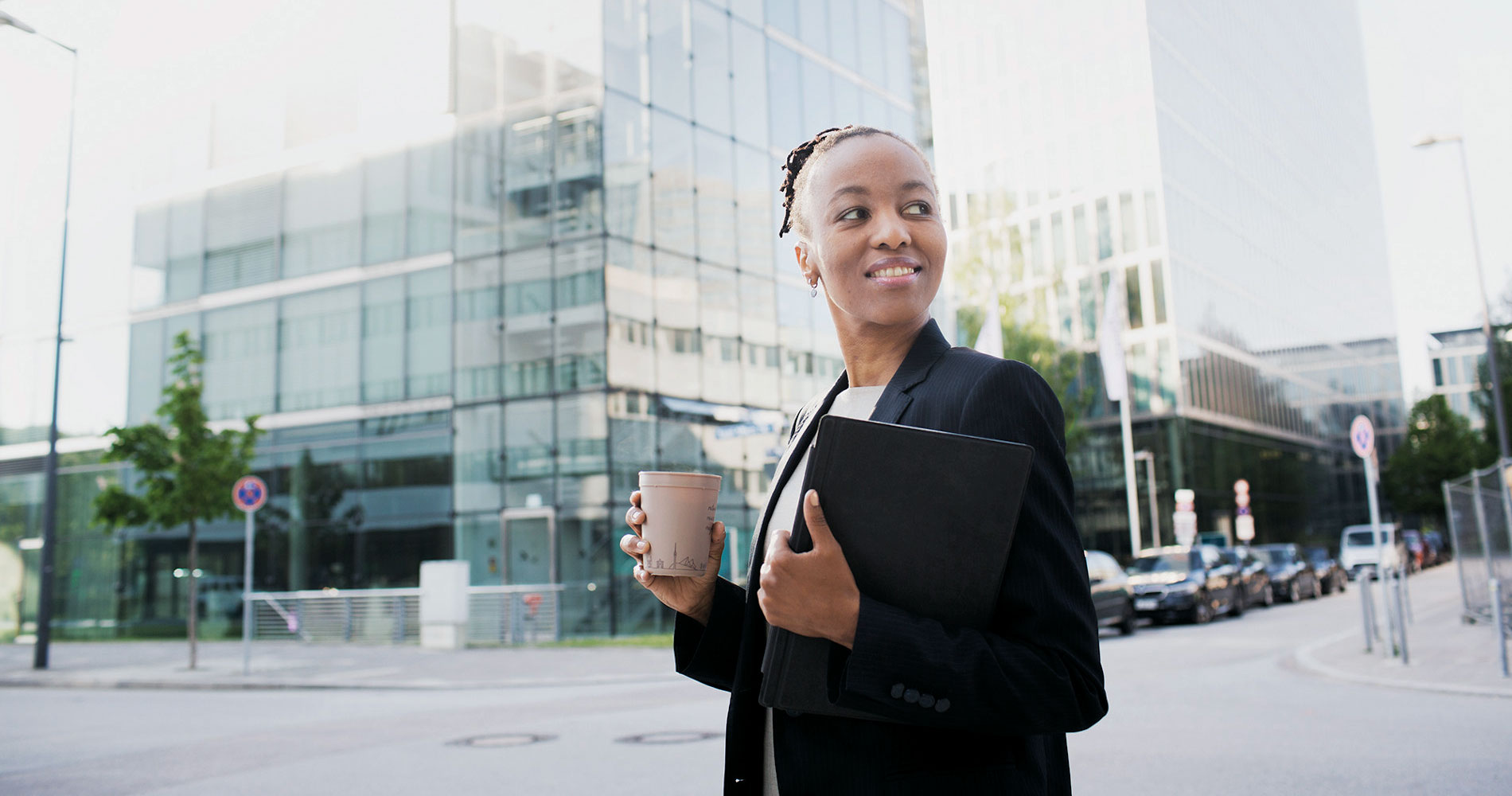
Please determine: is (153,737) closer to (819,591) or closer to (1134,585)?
(819,591)

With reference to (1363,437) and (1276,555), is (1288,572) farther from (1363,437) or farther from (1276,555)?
(1363,437)

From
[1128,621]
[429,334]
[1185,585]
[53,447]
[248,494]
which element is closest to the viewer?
[248,494]

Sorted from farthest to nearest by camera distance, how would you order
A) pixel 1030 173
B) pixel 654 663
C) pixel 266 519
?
pixel 1030 173 → pixel 266 519 → pixel 654 663

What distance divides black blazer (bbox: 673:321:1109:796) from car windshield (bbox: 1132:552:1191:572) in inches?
965

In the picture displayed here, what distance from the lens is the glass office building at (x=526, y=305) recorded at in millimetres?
24469

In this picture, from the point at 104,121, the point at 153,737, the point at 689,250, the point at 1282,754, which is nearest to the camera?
the point at 1282,754

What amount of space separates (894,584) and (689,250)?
80.9 ft

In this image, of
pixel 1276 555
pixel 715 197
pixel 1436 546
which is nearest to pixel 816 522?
Result: pixel 715 197

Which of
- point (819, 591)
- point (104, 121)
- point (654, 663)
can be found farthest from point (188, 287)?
point (819, 591)

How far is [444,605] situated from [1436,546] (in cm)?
6431

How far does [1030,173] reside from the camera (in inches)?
1704

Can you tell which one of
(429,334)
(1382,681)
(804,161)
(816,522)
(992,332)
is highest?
(429,334)

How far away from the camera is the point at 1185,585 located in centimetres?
2338

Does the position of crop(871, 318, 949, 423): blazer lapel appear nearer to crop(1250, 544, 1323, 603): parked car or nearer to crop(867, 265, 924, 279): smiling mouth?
crop(867, 265, 924, 279): smiling mouth
